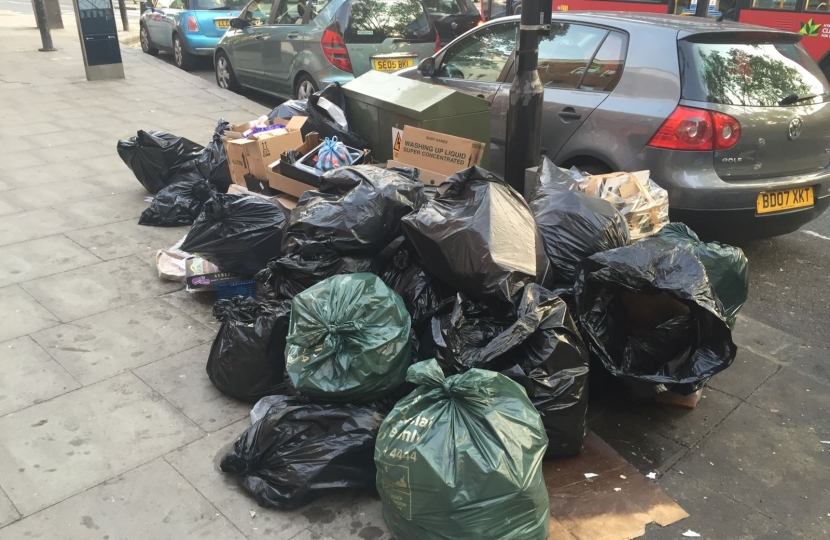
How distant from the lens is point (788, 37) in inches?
190

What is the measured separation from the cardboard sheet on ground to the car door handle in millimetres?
2662

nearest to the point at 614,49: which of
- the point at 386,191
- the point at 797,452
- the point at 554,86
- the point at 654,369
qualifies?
the point at 554,86

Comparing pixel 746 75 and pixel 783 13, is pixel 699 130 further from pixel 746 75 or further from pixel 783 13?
pixel 783 13

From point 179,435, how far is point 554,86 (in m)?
3.63

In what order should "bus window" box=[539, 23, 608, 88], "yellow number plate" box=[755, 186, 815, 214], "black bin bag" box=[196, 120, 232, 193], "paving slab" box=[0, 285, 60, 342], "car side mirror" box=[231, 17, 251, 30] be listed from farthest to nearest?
"car side mirror" box=[231, 17, 251, 30] < "black bin bag" box=[196, 120, 232, 193] < "bus window" box=[539, 23, 608, 88] < "yellow number plate" box=[755, 186, 815, 214] < "paving slab" box=[0, 285, 60, 342]

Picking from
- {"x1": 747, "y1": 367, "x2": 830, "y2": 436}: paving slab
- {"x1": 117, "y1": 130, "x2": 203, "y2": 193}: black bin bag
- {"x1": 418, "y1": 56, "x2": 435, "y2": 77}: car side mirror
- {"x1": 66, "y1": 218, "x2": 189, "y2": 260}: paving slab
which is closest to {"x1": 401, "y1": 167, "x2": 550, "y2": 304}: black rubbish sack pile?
{"x1": 747, "y1": 367, "x2": 830, "y2": 436}: paving slab

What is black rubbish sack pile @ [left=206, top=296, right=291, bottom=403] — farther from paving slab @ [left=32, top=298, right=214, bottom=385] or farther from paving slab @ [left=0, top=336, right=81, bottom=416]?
paving slab @ [left=0, top=336, right=81, bottom=416]

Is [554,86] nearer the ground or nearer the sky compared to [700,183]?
nearer the sky

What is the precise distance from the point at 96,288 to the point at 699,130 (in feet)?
12.7

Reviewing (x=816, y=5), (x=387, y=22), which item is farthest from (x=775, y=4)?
(x=387, y=22)

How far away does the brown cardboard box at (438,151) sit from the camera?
4.36 m

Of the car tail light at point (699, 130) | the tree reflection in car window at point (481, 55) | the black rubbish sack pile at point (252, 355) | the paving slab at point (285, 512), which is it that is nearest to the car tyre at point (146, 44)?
the tree reflection in car window at point (481, 55)

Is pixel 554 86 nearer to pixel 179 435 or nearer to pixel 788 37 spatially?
pixel 788 37

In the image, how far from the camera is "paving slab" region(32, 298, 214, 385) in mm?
3482
